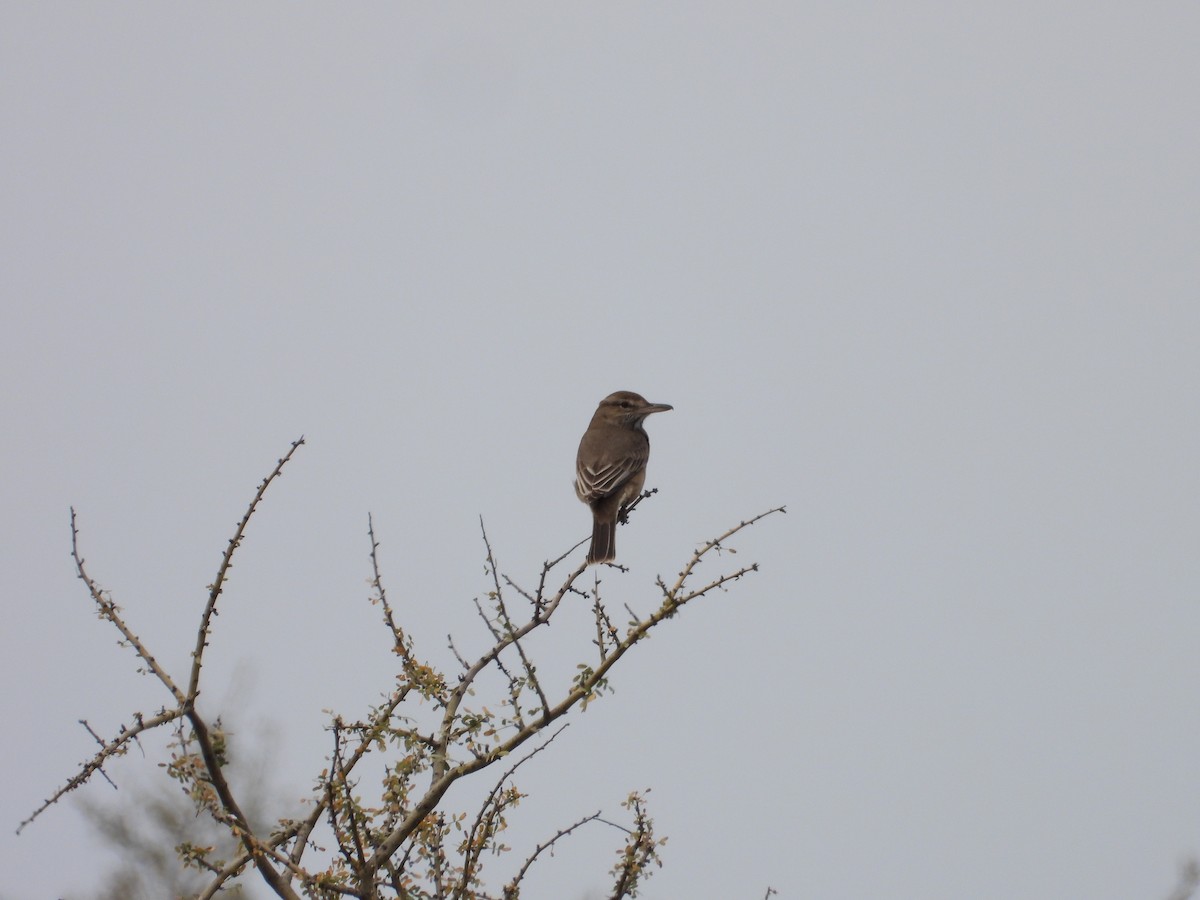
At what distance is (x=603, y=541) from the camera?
9.16 meters

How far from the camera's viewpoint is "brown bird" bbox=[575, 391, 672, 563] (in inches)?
371

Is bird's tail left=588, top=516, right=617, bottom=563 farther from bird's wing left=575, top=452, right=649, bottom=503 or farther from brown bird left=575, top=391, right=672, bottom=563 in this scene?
bird's wing left=575, top=452, right=649, bottom=503

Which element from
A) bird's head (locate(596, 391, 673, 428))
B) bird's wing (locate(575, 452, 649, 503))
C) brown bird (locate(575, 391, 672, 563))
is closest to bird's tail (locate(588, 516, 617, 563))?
brown bird (locate(575, 391, 672, 563))

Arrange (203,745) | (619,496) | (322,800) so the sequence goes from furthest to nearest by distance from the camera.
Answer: (619,496)
(322,800)
(203,745)

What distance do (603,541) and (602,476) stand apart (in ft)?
3.27

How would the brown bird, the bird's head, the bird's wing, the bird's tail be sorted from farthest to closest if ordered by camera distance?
the bird's head, the bird's wing, the brown bird, the bird's tail

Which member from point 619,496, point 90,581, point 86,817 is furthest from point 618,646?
point 86,817

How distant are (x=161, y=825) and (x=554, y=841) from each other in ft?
28.9

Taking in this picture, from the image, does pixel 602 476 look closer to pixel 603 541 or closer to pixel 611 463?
pixel 611 463

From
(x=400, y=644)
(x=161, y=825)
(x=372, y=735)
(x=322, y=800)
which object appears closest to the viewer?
(x=322, y=800)

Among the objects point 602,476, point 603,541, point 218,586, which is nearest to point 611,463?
point 602,476

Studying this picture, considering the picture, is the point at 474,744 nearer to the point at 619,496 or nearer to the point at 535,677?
the point at 535,677

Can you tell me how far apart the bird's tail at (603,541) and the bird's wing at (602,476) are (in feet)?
1.16

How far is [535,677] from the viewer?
4406mm
